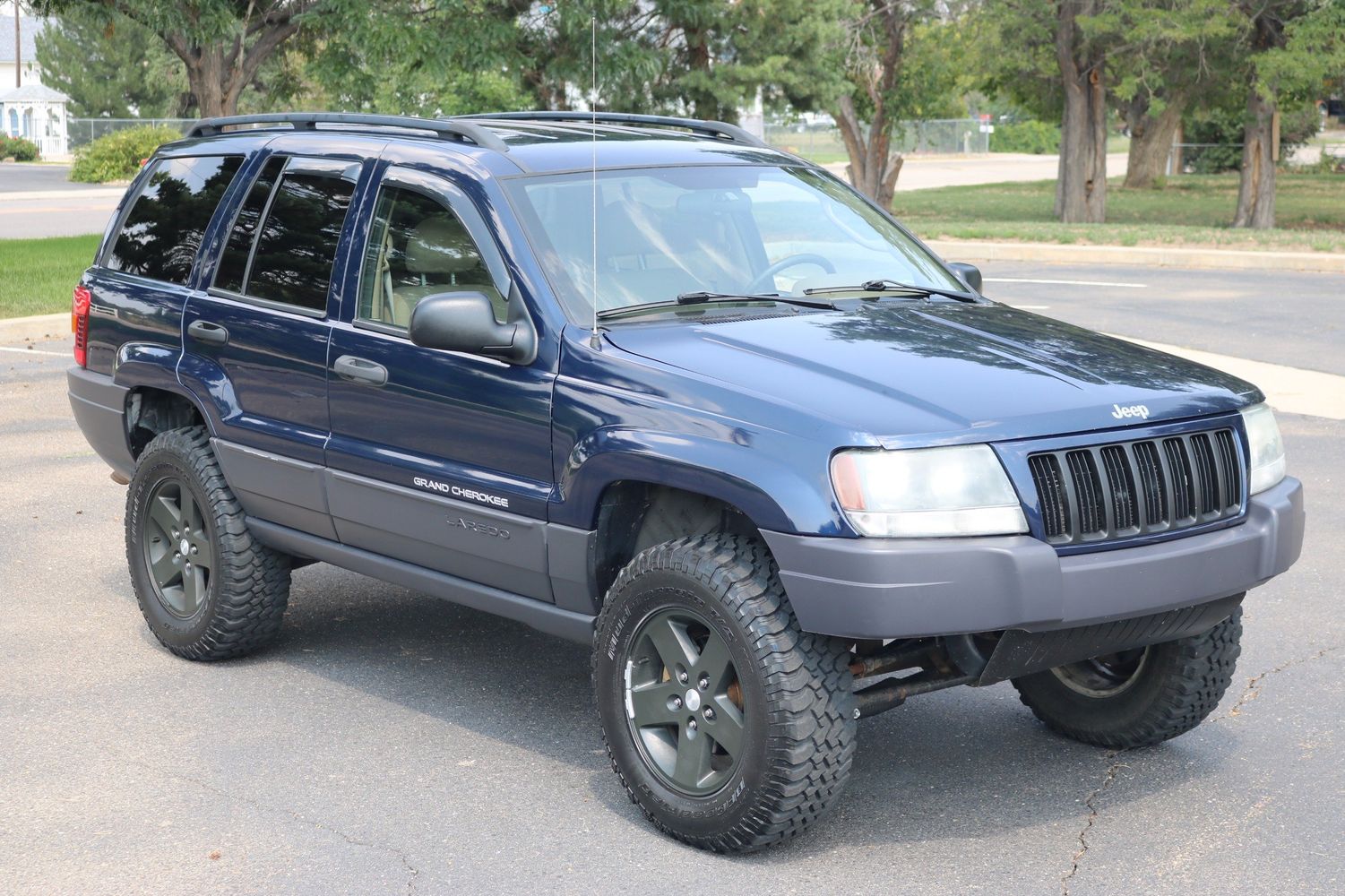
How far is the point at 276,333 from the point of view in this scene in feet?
18.6

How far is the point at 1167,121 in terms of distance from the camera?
4512cm

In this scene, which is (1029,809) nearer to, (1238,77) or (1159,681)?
(1159,681)

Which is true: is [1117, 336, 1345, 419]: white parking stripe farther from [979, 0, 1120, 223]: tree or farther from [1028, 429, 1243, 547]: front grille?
[979, 0, 1120, 223]: tree

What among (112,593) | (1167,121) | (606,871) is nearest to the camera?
(606,871)

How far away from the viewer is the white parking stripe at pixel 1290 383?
11.3 meters

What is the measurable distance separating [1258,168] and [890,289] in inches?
995

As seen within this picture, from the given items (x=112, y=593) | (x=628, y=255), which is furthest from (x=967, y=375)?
(x=112, y=593)

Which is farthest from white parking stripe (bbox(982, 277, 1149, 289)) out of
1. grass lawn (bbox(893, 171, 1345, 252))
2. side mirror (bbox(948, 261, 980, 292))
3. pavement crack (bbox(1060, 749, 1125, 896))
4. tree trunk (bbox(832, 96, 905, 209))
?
pavement crack (bbox(1060, 749, 1125, 896))

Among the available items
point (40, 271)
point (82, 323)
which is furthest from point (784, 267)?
point (40, 271)

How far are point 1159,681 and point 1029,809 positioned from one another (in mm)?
630

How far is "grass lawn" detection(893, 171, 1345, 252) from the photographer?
23844 mm

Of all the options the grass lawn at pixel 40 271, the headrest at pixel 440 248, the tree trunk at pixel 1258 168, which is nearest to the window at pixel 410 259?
the headrest at pixel 440 248

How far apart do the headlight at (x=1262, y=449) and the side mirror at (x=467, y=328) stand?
2033 millimetres

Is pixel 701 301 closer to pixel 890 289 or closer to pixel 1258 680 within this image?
pixel 890 289
